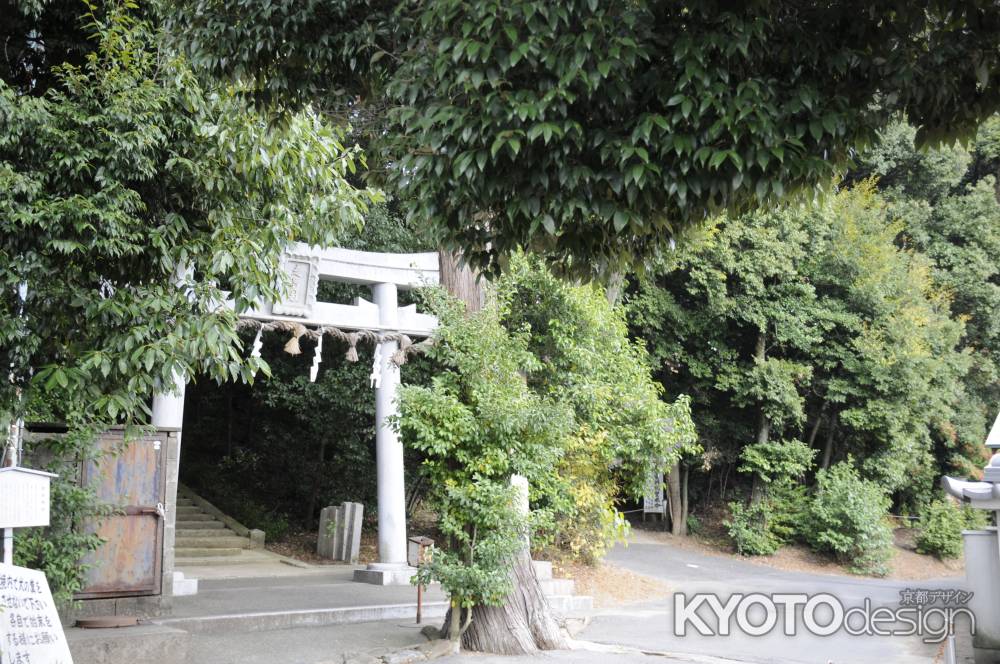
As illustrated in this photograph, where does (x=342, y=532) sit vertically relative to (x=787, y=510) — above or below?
below

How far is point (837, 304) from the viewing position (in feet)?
70.2

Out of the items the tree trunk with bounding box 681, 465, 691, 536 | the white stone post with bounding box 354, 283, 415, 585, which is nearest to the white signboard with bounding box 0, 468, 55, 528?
the white stone post with bounding box 354, 283, 415, 585

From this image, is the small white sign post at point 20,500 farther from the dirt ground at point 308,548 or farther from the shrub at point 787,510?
the shrub at point 787,510

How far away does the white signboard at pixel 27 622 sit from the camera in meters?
4.93

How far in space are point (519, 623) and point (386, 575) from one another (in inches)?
180

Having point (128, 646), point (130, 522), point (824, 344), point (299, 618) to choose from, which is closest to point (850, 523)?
point (824, 344)

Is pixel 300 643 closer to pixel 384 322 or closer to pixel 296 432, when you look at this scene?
pixel 384 322

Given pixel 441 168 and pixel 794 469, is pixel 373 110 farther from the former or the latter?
pixel 794 469

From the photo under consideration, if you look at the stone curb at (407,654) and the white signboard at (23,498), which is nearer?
the white signboard at (23,498)

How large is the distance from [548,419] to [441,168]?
202 inches

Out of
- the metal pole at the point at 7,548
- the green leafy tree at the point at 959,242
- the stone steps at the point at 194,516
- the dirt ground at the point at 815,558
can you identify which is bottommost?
the dirt ground at the point at 815,558

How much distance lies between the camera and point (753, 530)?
2112cm

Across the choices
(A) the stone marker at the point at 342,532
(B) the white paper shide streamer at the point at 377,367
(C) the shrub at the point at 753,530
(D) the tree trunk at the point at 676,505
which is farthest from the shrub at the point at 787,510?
(B) the white paper shide streamer at the point at 377,367

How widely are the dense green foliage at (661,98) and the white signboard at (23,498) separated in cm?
352
